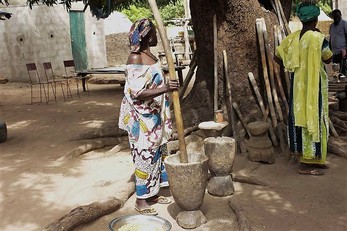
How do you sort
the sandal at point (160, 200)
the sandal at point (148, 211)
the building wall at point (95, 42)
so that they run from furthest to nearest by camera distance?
the building wall at point (95, 42) → the sandal at point (160, 200) → the sandal at point (148, 211)

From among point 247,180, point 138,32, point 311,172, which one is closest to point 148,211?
point 247,180

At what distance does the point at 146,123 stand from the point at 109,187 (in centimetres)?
116

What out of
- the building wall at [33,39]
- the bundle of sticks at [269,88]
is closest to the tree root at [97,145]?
the bundle of sticks at [269,88]

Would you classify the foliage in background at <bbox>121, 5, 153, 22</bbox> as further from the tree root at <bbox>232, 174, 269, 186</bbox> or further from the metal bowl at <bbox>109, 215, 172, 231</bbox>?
the metal bowl at <bbox>109, 215, 172, 231</bbox>

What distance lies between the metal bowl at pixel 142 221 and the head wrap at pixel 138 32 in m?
1.40

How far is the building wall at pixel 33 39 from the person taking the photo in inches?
607

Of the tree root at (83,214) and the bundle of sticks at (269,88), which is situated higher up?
the bundle of sticks at (269,88)

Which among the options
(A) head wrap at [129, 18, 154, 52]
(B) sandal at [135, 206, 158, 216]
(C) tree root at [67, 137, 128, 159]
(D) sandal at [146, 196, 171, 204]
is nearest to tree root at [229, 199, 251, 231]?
(D) sandal at [146, 196, 171, 204]

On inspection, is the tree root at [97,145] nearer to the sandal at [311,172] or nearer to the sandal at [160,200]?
the sandal at [160,200]

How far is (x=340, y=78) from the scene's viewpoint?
26.6 feet

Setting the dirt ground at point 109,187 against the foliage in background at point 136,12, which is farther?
the foliage in background at point 136,12

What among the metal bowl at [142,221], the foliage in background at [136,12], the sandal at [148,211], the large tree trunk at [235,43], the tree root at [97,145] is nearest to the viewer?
the metal bowl at [142,221]

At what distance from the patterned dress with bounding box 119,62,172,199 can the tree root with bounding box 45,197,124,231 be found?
29 centimetres

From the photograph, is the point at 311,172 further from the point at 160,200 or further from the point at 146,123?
the point at 146,123
